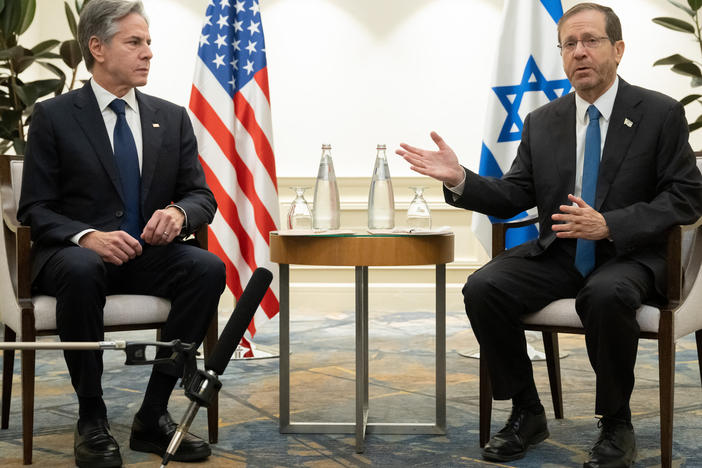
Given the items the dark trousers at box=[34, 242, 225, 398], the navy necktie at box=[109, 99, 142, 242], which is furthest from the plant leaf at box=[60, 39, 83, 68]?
the dark trousers at box=[34, 242, 225, 398]

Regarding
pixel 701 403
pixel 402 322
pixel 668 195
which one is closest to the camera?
pixel 668 195

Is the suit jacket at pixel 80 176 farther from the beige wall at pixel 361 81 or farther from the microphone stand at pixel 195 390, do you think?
the beige wall at pixel 361 81

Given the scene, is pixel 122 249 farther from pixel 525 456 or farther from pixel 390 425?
pixel 525 456

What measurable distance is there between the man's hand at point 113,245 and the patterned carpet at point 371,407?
643mm

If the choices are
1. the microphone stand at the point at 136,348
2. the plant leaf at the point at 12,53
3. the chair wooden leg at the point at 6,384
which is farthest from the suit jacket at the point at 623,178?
the plant leaf at the point at 12,53

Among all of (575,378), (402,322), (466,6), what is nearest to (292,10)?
(466,6)

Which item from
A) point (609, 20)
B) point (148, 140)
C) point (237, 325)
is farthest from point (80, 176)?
point (237, 325)

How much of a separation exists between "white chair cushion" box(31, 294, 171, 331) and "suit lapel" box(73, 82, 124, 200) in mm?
395

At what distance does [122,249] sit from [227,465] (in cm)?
77

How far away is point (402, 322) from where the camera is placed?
18.3ft

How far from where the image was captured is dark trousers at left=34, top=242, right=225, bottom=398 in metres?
2.45

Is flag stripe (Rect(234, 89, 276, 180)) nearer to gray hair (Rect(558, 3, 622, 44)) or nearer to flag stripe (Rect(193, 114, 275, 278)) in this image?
flag stripe (Rect(193, 114, 275, 278))

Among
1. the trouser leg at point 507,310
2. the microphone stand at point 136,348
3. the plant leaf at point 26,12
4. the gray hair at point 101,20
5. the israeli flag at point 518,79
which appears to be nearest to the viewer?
the microphone stand at point 136,348

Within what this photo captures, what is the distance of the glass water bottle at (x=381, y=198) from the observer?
2828 millimetres
